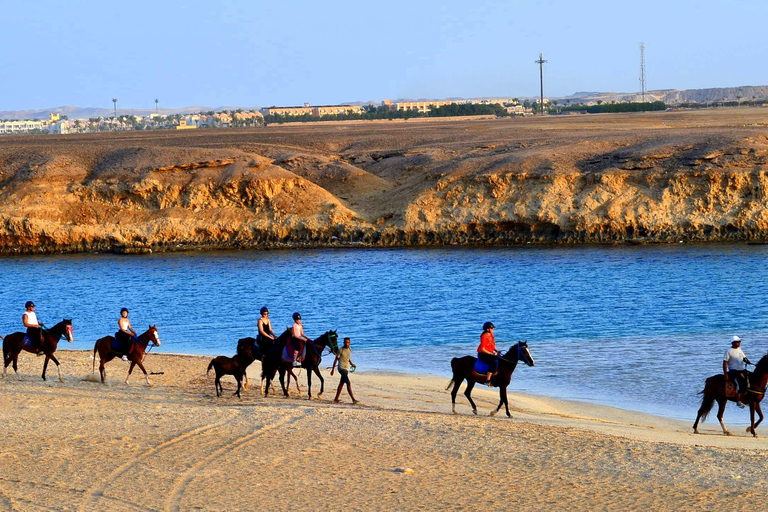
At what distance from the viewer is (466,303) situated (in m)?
35.8

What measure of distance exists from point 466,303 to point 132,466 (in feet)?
73.5

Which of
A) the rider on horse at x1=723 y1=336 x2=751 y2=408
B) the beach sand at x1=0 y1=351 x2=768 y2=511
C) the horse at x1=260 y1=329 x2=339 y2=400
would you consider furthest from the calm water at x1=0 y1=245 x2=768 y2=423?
the horse at x1=260 y1=329 x2=339 y2=400

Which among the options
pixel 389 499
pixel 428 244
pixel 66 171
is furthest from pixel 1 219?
pixel 389 499

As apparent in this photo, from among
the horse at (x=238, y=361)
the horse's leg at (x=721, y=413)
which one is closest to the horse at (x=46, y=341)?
the horse at (x=238, y=361)

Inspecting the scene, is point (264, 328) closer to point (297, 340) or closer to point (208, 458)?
point (297, 340)

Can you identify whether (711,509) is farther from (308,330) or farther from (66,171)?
(66,171)

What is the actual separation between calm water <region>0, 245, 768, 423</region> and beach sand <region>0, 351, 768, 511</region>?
4.54 m

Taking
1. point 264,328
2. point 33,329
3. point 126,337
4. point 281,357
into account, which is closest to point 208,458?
point 281,357

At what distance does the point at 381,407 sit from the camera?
1928cm

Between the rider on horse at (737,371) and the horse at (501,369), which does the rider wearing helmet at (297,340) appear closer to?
the horse at (501,369)

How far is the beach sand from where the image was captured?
1298 centimetres

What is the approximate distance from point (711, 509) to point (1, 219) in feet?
174

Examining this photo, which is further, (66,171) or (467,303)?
(66,171)

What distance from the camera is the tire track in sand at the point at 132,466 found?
12745 millimetres
